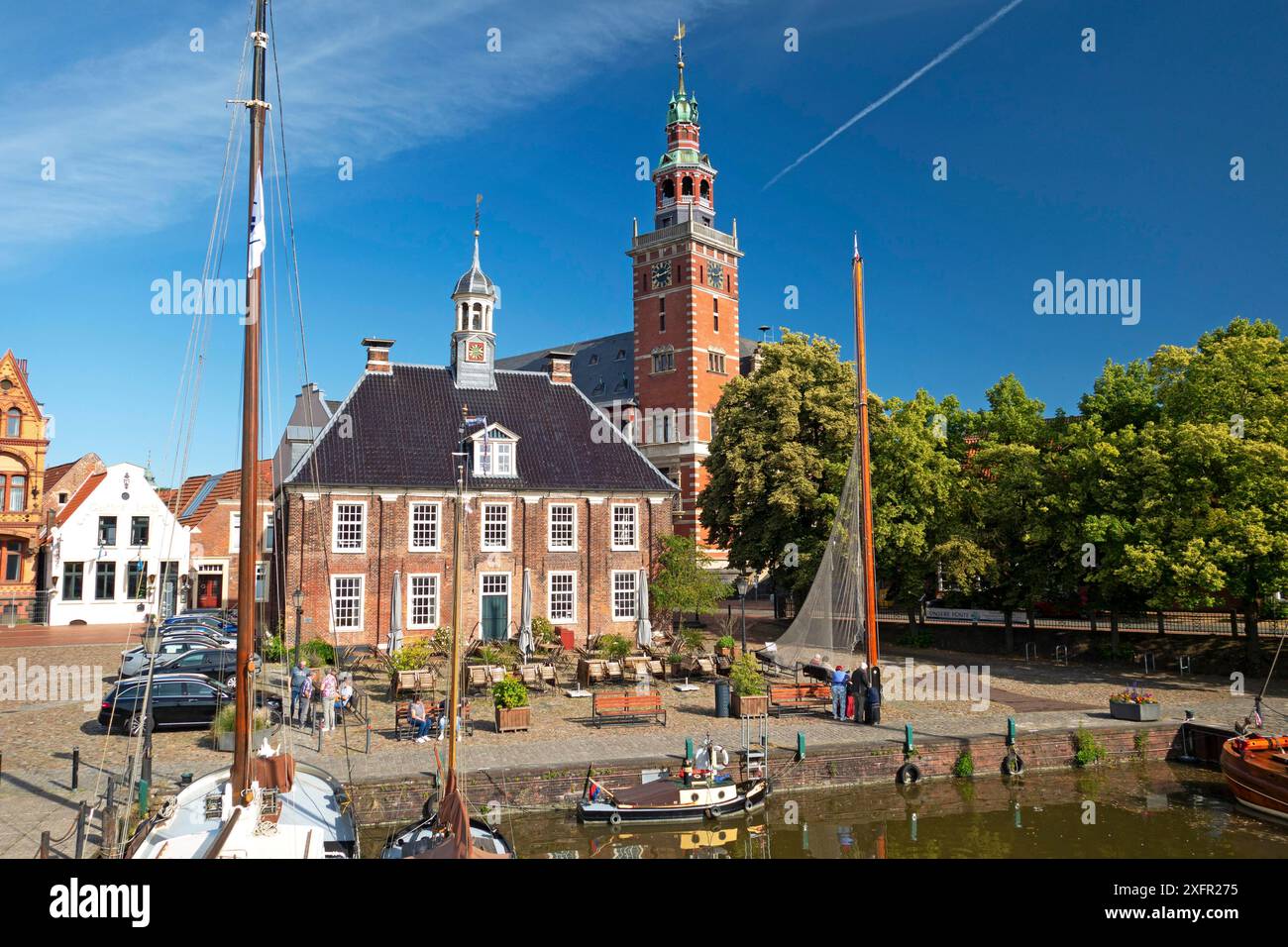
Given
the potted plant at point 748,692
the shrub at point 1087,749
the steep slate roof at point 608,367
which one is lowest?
the shrub at point 1087,749

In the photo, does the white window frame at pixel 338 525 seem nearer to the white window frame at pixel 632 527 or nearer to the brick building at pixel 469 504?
the brick building at pixel 469 504

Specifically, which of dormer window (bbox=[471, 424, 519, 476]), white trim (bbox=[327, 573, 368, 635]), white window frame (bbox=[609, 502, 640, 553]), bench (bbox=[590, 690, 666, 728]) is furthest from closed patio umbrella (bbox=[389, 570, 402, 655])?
bench (bbox=[590, 690, 666, 728])

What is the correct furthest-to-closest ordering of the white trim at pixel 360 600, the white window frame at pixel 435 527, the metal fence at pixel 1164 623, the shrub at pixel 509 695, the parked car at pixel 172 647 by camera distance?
the white window frame at pixel 435 527 → the white trim at pixel 360 600 → the metal fence at pixel 1164 623 → the parked car at pixel 172 647 → the shrub at pixel 509 695

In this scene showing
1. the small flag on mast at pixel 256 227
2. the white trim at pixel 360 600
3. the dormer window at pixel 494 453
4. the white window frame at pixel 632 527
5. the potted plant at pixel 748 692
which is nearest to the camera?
the small flag on mast at pixel 256 227

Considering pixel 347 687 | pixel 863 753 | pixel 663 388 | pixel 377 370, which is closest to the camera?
pixel 863 753

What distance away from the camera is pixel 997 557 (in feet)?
124

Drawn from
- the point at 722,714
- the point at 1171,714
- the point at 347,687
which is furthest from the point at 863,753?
A: the point at 347,687

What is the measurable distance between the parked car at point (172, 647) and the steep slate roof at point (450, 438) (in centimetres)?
686

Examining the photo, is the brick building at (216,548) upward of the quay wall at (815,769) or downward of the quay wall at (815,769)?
upward

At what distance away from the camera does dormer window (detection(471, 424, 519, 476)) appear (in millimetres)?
38719

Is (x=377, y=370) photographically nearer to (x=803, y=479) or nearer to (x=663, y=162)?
(x=803, y=479)

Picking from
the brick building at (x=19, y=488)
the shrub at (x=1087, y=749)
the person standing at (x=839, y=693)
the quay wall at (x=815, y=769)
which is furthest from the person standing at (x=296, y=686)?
the brick building at (x=19, y=488)

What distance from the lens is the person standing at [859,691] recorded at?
2419 cm
